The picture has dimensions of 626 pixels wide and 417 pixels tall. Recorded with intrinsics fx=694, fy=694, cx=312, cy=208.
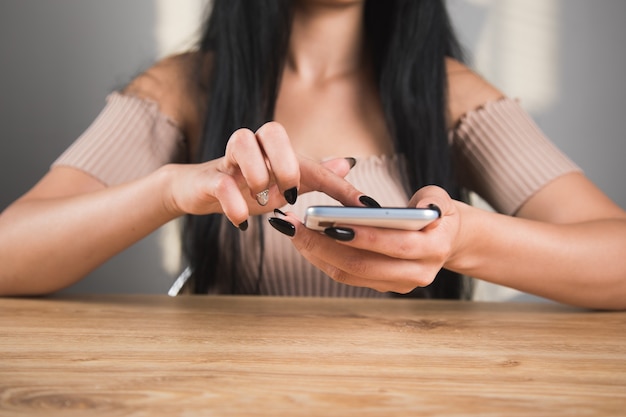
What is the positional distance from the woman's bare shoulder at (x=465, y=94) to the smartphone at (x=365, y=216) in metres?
0.79

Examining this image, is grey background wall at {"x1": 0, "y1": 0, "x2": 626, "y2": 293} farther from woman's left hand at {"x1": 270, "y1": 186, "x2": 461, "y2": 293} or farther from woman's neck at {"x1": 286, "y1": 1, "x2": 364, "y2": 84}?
woman's left hand at {"x1": 270, "y1": 186, "x2": 461, "y2": 293}

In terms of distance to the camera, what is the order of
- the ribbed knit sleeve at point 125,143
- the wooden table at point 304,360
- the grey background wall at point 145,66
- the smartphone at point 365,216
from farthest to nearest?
the grey background wall at point 145,66 → the ribbed knit sleeve at point 125,143 → the smartphone at point 365,216 → the wooden table at point 304,360

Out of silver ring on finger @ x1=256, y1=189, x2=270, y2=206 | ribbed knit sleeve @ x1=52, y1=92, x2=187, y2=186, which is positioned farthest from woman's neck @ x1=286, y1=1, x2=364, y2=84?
silver ring on finger @ x1=256, y1=189, x2=270, y2=206

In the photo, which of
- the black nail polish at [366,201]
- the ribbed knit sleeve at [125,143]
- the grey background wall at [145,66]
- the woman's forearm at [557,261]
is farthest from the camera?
the grey background wall at [145,66]

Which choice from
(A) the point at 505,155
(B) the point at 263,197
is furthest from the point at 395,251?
(A) the point at 505,155

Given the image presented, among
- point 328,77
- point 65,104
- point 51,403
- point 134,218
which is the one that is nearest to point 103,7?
point 65,104

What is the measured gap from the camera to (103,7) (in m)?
2.19

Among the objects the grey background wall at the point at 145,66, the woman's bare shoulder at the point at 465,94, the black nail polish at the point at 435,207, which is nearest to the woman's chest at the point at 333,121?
the woman's bare shoulder at the point at 465,94

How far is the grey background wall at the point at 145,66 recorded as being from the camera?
214cm

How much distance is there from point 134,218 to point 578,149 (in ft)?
6.21

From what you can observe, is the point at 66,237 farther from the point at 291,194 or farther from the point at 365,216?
the point at 365,216

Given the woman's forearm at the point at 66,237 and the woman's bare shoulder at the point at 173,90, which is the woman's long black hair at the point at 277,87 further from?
the woman's forearm at the point at 66,237

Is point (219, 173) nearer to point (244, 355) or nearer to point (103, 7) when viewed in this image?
point (244, 355)

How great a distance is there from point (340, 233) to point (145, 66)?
1699mm
